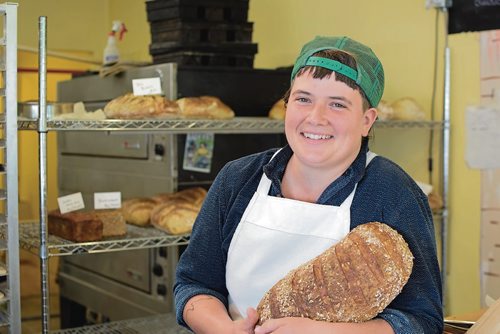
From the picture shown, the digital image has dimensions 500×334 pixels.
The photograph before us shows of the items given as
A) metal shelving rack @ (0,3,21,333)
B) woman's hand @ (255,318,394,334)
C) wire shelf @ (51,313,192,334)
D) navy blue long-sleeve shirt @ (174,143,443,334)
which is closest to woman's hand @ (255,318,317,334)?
woman's hand @ (255,318,394,334)

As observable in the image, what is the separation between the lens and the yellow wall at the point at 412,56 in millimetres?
2900

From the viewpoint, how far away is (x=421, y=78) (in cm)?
308

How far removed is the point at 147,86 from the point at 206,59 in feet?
1.18

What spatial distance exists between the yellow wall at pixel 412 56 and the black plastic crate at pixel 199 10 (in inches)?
21.4

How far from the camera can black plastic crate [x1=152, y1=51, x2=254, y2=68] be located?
3.04 meters

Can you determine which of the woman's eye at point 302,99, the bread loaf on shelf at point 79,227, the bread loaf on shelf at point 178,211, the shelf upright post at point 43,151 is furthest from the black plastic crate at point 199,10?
the woman's eye at point 302,99

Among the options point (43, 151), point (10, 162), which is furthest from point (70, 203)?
point (10, 162)

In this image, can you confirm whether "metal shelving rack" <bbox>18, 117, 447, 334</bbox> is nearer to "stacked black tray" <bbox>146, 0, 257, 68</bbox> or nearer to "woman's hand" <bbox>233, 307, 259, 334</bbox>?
"stacked black tray" <bbox>146, 0, 257, 68</bbox>

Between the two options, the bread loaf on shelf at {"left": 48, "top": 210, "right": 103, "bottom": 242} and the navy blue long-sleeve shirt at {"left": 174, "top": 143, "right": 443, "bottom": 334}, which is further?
the bread loaf on shelf at {"left": 48, "top": 210, "right": 103, "bottom": 242}

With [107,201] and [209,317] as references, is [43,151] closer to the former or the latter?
[107,201]

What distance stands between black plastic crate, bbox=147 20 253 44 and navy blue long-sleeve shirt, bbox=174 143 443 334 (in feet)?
4.98

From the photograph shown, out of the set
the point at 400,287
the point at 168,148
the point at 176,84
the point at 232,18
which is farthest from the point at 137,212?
the point at 400,287

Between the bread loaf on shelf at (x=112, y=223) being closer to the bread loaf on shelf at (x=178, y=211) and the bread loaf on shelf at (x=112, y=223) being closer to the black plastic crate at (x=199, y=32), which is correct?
the bread loaf on shelf at (x=178, y=211)

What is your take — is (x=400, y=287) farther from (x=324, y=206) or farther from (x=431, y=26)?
(x=431, y=26)
